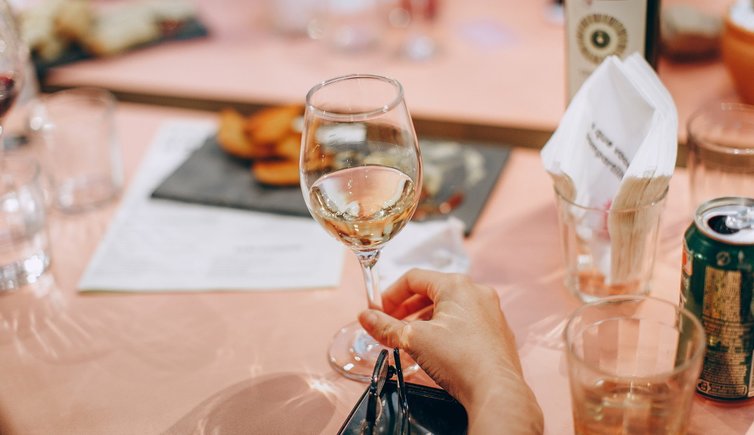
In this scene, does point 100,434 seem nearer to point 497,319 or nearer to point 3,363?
point 3,363

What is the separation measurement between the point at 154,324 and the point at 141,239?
210 mm

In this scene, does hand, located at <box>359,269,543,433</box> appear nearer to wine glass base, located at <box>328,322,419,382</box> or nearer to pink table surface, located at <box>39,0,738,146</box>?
wine glass base, located at <box>328,322,419,382</box>

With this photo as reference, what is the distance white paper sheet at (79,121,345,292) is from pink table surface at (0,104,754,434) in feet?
0.07

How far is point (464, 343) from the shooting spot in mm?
800

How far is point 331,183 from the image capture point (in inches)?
33.9

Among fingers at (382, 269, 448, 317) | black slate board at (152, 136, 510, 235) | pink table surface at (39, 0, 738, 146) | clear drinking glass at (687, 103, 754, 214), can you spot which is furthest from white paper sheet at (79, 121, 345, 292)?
clear drinking glass at (687, 103, 754, 214)

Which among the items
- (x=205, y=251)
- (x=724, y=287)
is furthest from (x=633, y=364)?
(x=205, y=251)

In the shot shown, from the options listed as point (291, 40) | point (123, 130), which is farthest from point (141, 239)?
point (291, 40)

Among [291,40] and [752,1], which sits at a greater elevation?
[752,1]

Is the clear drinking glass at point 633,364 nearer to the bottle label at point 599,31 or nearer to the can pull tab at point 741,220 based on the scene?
the can pull tab at point 741,220

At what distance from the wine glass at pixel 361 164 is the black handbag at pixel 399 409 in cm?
12

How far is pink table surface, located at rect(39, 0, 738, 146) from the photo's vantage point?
144 cm

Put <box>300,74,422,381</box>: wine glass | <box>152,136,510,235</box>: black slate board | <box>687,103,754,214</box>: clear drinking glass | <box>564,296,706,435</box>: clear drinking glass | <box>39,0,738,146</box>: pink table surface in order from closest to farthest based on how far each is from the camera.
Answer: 1. <box>564,296,706,435</box>: clear drinking glass
2. <box>300,74,422,381</box>: wine glass
3. <box>687,103,754,214</box>: clear drinking glass
4. <box>152,136,510,235</box>: black slate board
5. <box>39,0,738,146</box>: pink table surface

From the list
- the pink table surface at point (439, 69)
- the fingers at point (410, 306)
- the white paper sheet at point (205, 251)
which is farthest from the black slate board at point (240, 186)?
the fingers at point (410, 306)
